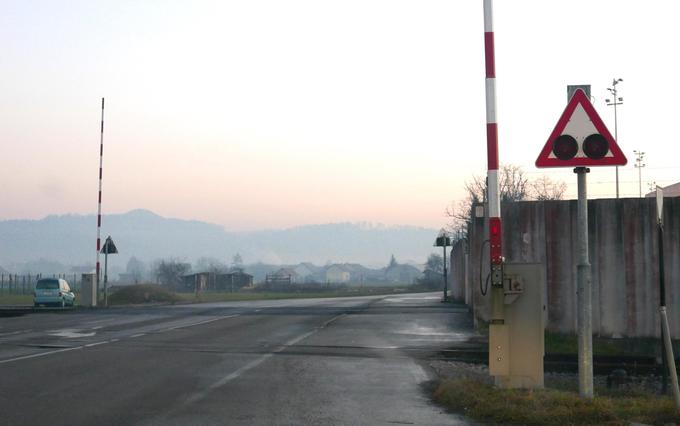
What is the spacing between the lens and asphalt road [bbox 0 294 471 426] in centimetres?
884

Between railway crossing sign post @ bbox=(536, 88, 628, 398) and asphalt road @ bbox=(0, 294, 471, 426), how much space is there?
166 centimetres

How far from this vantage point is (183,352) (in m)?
15.4

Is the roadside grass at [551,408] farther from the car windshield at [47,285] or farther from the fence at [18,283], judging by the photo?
the fence at [18,283]

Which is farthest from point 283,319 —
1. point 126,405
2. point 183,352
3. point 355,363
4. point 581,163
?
point 581,163

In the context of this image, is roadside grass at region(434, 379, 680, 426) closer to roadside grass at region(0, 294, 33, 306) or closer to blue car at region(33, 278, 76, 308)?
blue car at region(33, 278, 76, 308)

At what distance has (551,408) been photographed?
26.7 ft

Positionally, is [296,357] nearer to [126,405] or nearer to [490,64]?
[126,405]

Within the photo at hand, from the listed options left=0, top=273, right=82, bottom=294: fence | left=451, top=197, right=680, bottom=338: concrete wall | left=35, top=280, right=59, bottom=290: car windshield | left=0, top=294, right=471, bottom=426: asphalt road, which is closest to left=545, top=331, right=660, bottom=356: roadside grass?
left=451, top=197, right=680, bottom=338: concrete wall

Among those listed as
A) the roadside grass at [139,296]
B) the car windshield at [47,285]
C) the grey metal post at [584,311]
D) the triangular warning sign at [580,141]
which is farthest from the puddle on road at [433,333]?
the roadside grass at [139,296]

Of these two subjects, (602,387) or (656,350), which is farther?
(656,350)

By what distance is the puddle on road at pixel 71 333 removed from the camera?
19.4 m

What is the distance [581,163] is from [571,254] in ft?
31.1

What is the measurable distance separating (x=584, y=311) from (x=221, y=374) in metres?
5.99

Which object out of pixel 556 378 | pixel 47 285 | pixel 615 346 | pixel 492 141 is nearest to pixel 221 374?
pixel 556 378
